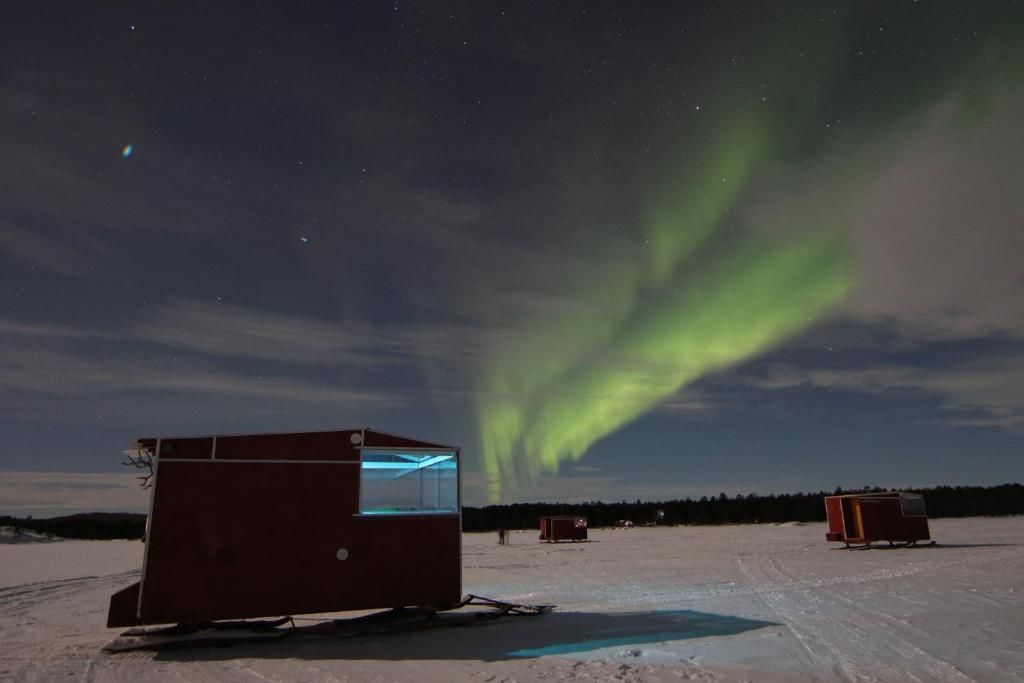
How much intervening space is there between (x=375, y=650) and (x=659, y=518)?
340 ft

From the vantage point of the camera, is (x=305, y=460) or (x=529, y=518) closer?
(x=305, y=460)

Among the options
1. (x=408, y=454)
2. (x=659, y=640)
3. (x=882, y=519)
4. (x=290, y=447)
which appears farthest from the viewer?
(x=882, y=519)

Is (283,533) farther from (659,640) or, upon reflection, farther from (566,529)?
(566,529)

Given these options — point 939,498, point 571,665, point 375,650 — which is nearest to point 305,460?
point 375,650

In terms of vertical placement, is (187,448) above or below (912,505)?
above

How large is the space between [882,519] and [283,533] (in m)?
34.8

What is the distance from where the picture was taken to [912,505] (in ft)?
126

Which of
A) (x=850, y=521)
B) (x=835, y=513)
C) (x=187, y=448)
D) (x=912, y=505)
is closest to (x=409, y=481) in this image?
(x=187, y=448)

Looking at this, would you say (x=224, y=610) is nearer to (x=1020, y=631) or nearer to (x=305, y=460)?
(x=305, y=460)

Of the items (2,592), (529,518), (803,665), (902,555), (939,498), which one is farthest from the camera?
(529,518)

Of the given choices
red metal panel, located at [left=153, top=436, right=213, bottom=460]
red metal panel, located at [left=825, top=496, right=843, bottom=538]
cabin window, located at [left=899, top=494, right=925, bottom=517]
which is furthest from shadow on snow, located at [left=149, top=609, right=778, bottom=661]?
cabin window, located at [left=899, top=494, right=925, bottom=517]

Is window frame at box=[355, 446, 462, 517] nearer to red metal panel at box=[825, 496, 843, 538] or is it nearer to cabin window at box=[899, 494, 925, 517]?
red metal panel at box=[825, 496, 843, 538]

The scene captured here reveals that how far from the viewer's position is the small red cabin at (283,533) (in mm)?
13531

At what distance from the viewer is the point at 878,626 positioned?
512 inches
